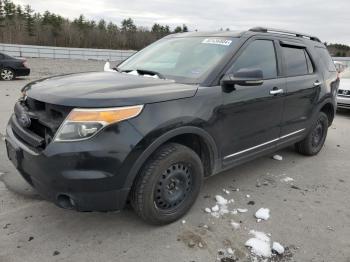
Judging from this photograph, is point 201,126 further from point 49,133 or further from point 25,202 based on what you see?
point 25,202

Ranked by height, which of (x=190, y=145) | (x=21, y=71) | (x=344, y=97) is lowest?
(x=21, y=71)

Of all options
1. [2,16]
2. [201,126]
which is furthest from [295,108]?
[2,16]

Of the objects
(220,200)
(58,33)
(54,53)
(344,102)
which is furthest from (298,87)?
(58,33)

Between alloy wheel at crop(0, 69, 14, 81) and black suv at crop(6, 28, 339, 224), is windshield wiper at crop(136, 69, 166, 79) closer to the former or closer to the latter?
black suv at crop(6, 28, 339, 224)

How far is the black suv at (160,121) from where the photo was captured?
109 inches

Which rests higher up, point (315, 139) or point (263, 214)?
point (315, 139)

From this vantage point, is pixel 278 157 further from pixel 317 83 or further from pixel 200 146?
pixel 200 146

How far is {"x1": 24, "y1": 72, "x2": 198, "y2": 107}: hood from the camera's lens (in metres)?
2.82

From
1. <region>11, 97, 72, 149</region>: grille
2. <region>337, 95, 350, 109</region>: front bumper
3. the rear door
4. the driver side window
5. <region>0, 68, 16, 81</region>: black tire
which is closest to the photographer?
<region>11, 97, 72, 149</region>: grille

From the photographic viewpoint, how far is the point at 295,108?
4.73 m

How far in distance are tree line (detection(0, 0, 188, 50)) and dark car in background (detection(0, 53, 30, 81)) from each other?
41.4 metres

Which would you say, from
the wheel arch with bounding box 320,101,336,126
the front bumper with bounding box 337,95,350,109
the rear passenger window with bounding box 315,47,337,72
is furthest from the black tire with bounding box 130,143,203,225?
the front bumper with bounding box 337,95,350,109

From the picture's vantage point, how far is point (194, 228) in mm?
3375

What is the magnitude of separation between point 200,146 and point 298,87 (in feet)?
6.10
